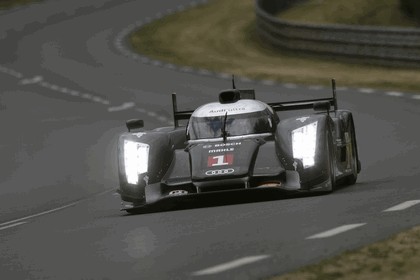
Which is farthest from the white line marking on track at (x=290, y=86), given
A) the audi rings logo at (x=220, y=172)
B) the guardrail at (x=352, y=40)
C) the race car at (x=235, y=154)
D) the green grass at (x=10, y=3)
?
the green grass at (x=10, y=3)

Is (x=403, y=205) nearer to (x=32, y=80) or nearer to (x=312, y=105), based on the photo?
(x=312, y=105)

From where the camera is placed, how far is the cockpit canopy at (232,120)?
1712 cm

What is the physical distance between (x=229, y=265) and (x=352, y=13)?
39.3 metres

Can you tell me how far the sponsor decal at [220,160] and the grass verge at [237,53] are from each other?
56.6 ft

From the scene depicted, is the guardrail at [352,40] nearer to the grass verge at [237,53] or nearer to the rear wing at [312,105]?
A: the grass verge at [237,53]

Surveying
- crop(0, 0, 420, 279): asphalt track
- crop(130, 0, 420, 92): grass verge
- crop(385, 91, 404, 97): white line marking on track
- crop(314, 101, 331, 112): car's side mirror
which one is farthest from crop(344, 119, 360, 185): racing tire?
crop(130, 0, 420, 92): grass verge

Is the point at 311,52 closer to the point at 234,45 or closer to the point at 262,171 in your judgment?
the point at 234,45

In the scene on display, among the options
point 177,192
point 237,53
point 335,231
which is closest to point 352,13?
point 237,53

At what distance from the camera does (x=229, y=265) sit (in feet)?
35.9

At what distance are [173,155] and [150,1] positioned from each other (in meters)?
48.5

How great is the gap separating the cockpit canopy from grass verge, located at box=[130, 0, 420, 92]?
15.7 meters

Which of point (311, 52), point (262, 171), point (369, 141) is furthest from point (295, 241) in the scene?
point (311, 52)

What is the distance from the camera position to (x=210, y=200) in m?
17.0

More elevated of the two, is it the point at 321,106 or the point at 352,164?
the point at 321,106
